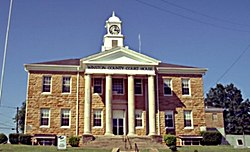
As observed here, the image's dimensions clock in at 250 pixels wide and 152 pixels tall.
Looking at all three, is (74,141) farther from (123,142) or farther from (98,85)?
(98,85)

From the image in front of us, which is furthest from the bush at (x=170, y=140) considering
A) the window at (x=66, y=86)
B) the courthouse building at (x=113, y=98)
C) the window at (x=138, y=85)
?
the window at (x=66, y=86)

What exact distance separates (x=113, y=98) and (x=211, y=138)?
10446mm

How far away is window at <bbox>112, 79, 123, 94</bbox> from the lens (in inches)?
1581

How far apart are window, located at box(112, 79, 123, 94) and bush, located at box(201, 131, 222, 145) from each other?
9.49 meters

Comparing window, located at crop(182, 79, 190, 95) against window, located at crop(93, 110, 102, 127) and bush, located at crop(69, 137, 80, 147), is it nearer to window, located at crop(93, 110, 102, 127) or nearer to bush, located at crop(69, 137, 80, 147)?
window, located at crop(93, 110, 102, 127)

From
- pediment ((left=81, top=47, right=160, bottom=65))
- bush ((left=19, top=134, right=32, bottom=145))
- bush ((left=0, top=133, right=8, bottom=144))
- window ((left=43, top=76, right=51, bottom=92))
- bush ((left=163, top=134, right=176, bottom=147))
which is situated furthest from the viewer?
window ((left=43, top=76, right=51, bottom=92))

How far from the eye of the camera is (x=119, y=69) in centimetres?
3878

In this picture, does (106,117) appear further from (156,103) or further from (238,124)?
(238,124)

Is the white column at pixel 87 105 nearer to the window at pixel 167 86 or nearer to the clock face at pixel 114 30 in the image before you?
the window at pixel 167 86

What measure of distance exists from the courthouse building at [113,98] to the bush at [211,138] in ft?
4.36

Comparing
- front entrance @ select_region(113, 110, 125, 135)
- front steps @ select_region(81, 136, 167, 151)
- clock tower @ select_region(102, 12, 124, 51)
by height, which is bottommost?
front steps @ select_region(81, 136, 167, 151)

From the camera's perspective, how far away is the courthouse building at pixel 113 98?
38312 millimetres

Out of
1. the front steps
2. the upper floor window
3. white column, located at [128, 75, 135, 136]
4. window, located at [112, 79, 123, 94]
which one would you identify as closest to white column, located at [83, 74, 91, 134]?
the front steps

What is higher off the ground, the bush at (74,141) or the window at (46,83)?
the window at (46,83)
